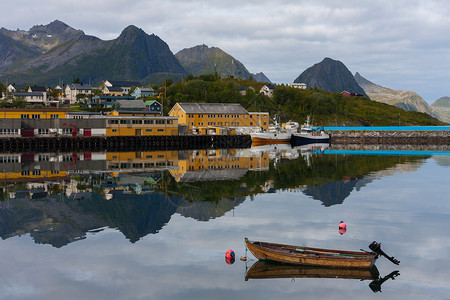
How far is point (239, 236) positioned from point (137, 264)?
605 centimetres

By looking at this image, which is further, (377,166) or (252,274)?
(377,166)

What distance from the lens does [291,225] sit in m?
24.5

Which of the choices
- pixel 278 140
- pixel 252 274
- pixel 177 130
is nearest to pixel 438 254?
pixel 252 274

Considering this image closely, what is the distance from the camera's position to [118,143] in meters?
85.2

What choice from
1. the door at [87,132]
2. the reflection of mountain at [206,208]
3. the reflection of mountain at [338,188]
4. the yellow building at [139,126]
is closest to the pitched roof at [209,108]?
the yellow building at [139,126]

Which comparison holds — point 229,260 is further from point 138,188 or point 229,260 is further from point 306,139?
point 306,139

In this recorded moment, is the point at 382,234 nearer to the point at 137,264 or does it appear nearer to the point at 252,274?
the point at 252,274

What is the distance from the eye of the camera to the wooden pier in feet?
255

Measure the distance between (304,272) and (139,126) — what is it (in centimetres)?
7563

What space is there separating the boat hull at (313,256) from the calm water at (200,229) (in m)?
0.80

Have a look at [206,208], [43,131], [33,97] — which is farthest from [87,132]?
[33,97]

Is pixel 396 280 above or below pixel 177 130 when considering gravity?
below

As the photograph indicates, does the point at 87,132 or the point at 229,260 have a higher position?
the point at 87,132

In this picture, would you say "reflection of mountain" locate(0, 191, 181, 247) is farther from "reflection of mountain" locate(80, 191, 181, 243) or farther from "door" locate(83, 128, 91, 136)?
"door" locate(83, 128, 91, 136)
